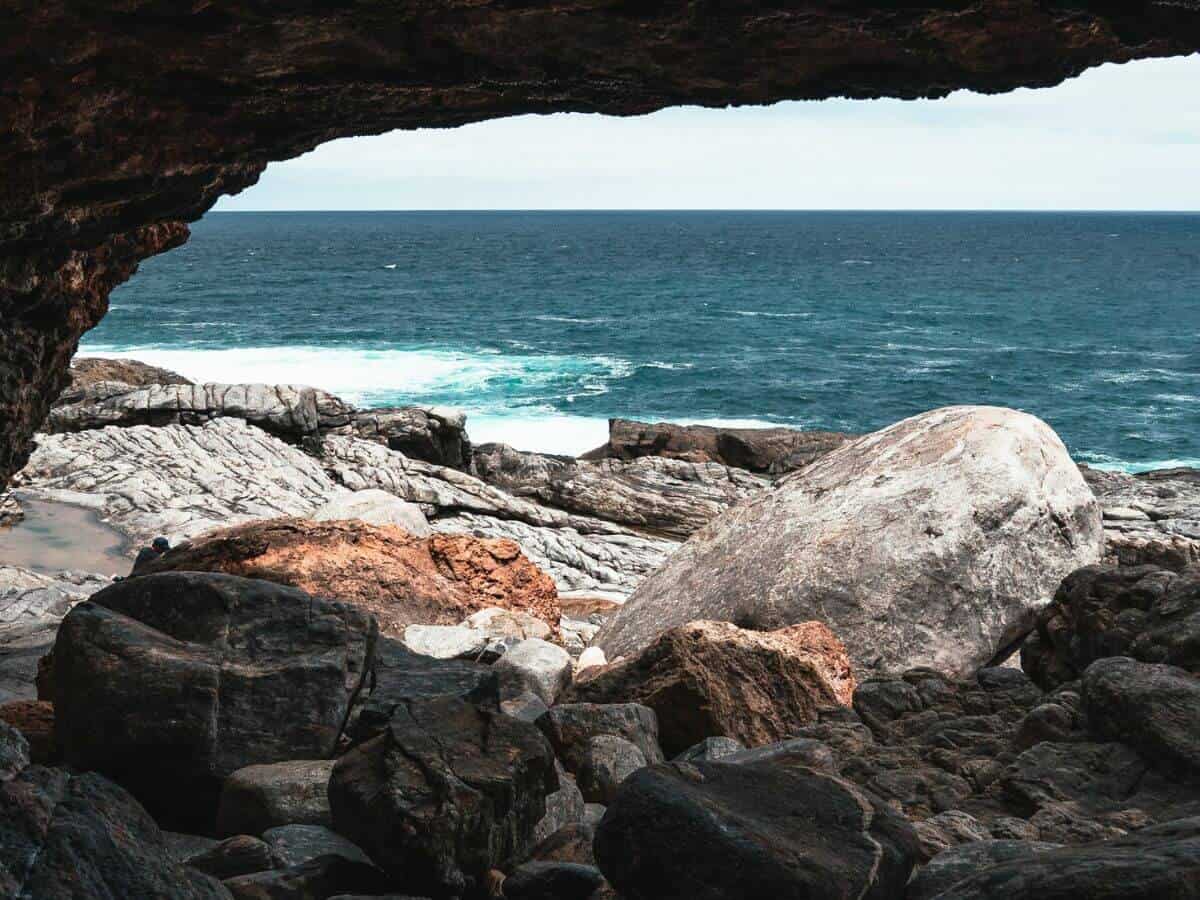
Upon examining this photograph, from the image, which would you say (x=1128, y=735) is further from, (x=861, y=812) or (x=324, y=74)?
(x=324, y=74)

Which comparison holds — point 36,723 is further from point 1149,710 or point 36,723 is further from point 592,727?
point 1149,710

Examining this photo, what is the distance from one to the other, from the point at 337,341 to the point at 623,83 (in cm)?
7082

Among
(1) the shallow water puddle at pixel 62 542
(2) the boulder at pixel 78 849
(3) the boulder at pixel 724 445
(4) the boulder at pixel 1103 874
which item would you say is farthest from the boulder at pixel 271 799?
(3) the boulder at pixel 724 445

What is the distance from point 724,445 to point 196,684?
31.3 m

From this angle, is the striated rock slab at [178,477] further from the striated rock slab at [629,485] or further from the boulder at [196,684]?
the boulder at [196,684]

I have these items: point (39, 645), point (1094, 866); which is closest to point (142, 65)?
point (1094, 866)

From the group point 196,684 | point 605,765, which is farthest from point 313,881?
point 605,765

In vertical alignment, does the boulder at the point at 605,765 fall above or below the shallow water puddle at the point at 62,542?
above

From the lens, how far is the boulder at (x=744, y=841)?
5.24 meters

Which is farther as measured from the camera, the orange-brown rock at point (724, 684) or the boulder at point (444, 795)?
the orange-brown rock at point (724, 684)

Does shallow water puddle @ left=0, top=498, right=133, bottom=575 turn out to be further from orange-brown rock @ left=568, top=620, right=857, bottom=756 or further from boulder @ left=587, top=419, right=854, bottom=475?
Result: boulder @ left=587, top=419, right=854, bottom=475

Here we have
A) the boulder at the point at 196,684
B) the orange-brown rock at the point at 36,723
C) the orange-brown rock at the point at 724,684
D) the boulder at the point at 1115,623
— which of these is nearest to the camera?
the boulder at the point at 196,684

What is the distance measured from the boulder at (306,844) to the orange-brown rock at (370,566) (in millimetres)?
5621

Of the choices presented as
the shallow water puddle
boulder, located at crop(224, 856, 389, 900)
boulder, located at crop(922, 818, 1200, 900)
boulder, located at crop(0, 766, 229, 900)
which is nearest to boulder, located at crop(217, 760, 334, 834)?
boulder, located at crop(224, 856, 389, 900)
